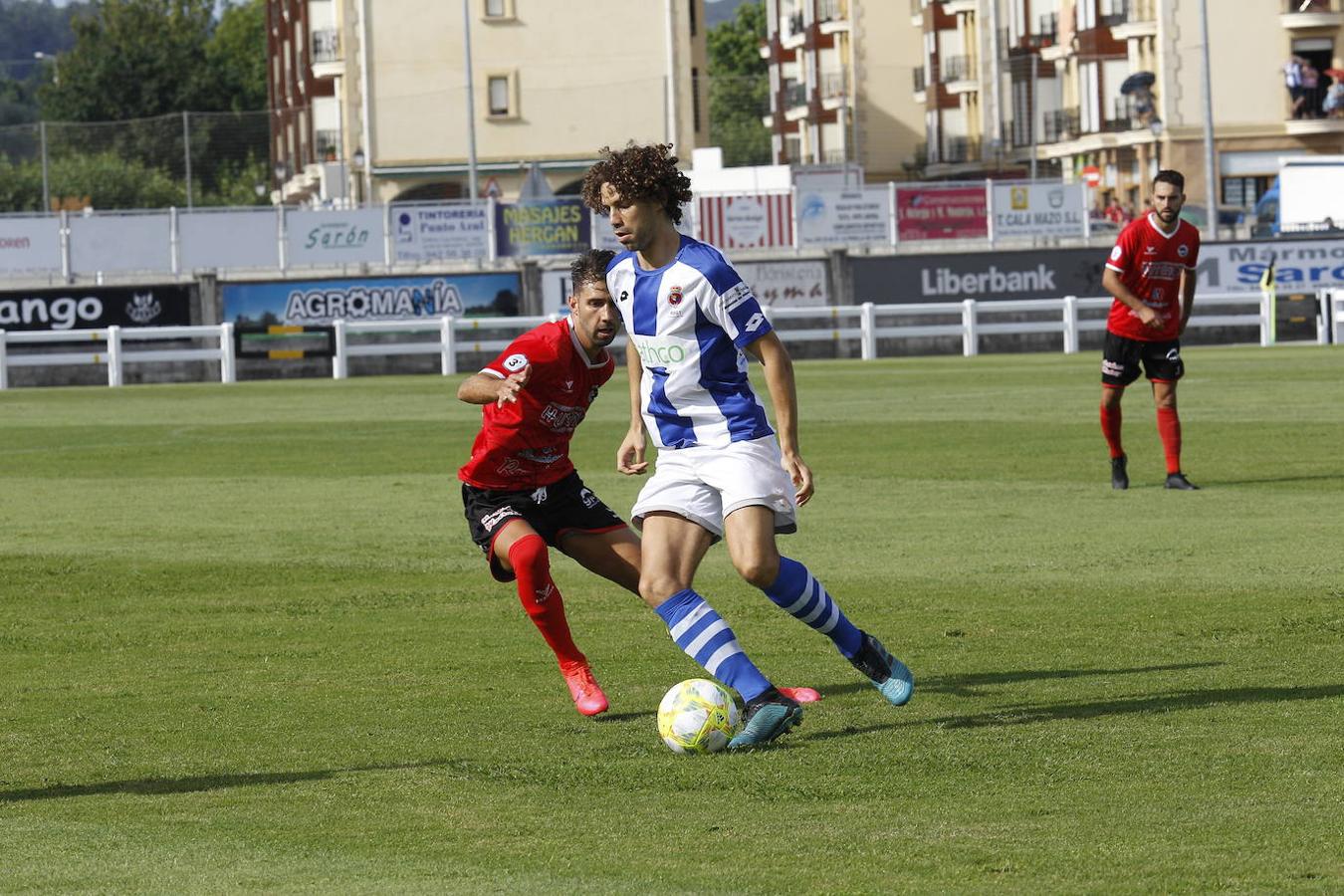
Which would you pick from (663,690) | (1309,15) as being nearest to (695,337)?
(663,690)

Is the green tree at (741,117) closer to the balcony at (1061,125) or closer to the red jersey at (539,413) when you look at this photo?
the balcony at (1061,125)

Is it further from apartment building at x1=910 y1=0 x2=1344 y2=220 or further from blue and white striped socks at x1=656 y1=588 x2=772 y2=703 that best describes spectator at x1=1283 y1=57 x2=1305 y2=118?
blue and white striped socks at x1=656 y1=588 x2=772 y2=703

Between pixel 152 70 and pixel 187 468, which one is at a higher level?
pixel 152 70

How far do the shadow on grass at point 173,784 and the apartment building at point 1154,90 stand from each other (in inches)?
2253

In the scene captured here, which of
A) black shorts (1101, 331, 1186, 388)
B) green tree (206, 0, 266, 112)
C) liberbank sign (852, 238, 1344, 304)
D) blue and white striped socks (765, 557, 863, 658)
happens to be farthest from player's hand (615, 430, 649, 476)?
green tree (206, 0, 266, 112)

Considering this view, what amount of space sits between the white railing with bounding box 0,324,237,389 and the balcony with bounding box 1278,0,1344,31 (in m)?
46.4

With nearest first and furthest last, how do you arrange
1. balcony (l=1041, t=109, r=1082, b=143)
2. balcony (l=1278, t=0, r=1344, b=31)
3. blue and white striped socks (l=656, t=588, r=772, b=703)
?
blue and white striped socks (l=656, t=588, r=772, b=703) < balcony (l=1278, t=0, r=1344, b=31) < balcony (l=1041, t=109, r=1082, b=143)

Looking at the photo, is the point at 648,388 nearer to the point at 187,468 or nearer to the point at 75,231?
the point at 187,468

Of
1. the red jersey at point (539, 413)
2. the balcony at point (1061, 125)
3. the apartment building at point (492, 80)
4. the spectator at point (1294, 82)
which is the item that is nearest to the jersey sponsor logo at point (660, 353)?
the red jersey at point (539, 413)

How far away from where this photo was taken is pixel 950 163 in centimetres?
8856

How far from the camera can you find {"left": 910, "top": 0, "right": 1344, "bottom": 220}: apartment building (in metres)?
72.1

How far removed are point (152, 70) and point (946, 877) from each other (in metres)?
101

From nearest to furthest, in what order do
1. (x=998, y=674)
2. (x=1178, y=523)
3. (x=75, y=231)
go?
(x=998, y=674), (x=1178, y=523), (x=75, y=231)

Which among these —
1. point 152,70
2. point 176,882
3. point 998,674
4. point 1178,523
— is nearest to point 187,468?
point 1178,523
